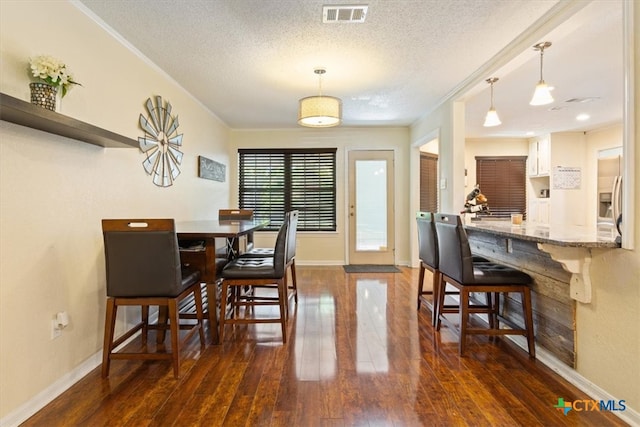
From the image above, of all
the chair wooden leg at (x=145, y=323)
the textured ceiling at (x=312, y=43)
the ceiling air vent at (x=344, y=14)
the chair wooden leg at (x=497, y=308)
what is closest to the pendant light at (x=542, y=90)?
the textured ceiling at (x=312, y=43)

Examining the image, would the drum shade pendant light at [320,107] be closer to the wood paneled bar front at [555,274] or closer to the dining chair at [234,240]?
the dining chair at [234,240]

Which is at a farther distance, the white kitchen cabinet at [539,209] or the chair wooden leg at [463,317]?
the white kitchen cabinet at [539,209]

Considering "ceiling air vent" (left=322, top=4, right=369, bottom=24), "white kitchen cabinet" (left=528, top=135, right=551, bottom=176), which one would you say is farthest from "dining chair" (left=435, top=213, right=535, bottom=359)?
"white kitchen cabinet" (left=528, top=135, right=551, bottom=176)

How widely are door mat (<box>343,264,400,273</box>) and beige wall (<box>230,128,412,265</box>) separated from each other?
0.28 m

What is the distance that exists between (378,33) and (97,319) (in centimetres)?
289

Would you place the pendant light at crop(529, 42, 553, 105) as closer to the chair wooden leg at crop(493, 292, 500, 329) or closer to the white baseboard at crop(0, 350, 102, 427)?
the chair wooden leg at crop(493, 292, 500, 329)

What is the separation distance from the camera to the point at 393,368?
219 cm

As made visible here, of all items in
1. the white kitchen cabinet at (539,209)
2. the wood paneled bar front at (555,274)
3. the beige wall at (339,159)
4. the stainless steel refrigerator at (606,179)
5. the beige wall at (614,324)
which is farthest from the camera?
the white kitchen cabinet at (539,209)

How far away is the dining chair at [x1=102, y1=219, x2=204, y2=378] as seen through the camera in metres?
1.97

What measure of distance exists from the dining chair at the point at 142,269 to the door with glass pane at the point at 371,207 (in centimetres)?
402

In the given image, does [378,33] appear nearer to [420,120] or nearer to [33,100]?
[33,100]

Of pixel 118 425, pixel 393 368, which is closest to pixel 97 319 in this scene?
pixel 118 425

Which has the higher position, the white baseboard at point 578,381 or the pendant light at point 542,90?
the pendant light at point 542,90

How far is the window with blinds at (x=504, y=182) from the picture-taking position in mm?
6719
